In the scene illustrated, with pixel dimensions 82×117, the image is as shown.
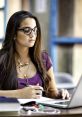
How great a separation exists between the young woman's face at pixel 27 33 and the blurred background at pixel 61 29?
8.06 feet

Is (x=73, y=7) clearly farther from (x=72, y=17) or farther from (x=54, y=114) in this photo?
(x=54, y=114)

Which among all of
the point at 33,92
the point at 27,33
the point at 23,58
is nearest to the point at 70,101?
the point at 33,92

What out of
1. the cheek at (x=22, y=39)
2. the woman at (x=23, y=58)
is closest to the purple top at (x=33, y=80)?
the woman at (x=23, y=58)

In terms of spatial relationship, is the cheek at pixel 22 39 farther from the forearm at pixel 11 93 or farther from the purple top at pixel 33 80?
the forearm at pixel 11 93

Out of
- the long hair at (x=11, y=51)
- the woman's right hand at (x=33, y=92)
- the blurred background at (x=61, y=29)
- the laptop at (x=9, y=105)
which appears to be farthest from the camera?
the blurred background at (x=61, y=29)

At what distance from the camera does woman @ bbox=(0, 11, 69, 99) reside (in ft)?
9.59

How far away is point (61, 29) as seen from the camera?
5.59 meters

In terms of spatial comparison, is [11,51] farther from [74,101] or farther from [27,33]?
[74,101]

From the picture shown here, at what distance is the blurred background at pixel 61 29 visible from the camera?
5.50 metres

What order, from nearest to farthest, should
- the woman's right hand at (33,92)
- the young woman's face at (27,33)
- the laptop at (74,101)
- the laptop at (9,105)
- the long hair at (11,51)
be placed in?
the laptop at (9,105) → the laptop at (74,101) → the woman's right hand at (33,92) → the young woman's face at (27,33) → the long hair at (11,51)

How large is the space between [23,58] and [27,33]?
263mm

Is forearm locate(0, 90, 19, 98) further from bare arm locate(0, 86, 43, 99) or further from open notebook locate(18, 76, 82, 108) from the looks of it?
open notebook locate(18, 76, 82, 108)

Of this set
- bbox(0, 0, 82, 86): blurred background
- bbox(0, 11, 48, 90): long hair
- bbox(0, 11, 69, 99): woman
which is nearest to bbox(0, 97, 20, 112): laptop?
bbox(0, 11, 69, 99): woman

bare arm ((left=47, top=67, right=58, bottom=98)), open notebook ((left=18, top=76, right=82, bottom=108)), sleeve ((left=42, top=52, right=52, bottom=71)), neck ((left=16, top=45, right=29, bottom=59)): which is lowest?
bare arm ((left=47, top=67, right=58, bottom=98))
